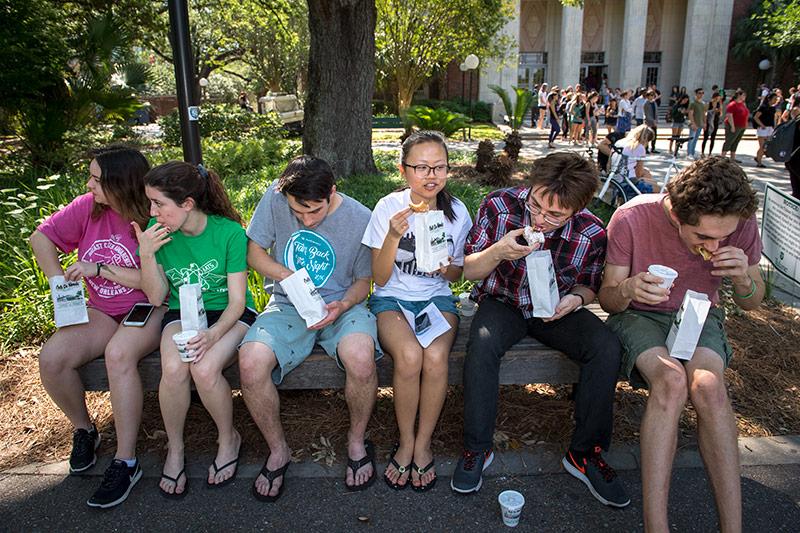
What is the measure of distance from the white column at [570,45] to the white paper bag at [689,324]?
28.9 metres

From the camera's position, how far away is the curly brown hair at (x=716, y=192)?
7.58 feet

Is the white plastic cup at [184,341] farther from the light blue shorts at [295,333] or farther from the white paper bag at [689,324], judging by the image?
the white paper bag at [689,324]

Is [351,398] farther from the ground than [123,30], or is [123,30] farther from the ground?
[123,30]

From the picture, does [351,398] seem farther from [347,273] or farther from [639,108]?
[639,108]

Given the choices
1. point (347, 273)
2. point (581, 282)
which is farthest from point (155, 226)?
point (581, 282)

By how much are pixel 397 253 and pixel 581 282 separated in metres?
0.96

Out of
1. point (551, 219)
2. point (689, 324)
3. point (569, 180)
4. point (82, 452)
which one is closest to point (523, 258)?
point (551, 219)

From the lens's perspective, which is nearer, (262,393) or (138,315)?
(262,393)

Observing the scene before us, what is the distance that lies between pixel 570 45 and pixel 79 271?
97.6 ft

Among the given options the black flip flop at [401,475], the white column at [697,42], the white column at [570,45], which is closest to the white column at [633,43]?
the white column at [697,42]

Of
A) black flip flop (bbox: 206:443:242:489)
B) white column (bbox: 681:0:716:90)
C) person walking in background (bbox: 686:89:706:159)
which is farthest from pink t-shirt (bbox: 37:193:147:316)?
white column (bbox: 681:0:716:90)

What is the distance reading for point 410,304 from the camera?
2.95m

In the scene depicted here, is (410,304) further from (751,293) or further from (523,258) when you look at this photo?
(751,293)

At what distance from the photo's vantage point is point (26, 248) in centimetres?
459
